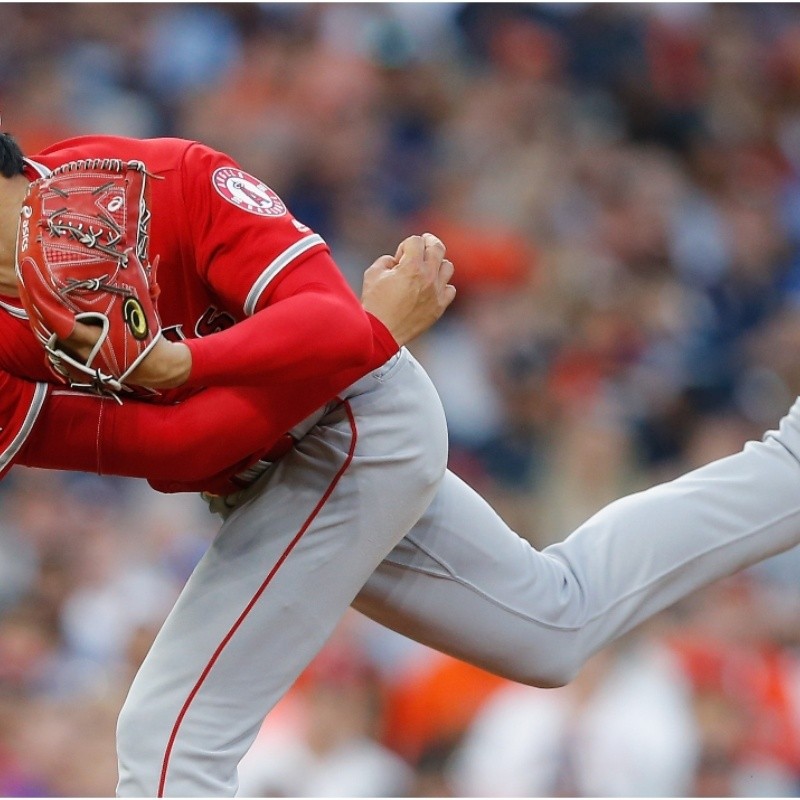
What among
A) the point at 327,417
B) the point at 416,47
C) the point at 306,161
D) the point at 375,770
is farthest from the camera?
the point at 416,47

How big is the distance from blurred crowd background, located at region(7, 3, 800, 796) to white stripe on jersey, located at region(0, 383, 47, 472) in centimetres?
127

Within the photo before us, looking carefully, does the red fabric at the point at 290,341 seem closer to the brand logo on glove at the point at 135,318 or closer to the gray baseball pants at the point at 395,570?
the brand logo on glove at the point at 135,318

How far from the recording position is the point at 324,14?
388 cm

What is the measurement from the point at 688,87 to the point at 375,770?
2401 millimetres

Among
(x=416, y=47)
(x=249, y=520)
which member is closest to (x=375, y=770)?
(x=249, y=520)

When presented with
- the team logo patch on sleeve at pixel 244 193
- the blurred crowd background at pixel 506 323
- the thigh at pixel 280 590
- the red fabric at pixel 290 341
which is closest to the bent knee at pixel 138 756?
the thigh at pixel 280 590

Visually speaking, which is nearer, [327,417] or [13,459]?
[13,459]

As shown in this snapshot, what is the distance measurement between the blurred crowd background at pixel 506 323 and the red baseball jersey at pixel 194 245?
1.29 m

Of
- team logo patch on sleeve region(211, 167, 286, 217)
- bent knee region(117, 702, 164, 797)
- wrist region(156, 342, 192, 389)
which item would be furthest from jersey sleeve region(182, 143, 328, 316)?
bent knee region(117, 702, 164, 797)

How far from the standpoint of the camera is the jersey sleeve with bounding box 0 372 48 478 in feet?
4.08

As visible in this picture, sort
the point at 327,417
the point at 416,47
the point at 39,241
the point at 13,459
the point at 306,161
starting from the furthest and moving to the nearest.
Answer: the point at 416,47 → the point at 306,161 → the point at 327,417 → the point at 13,459 → the point at 39,241

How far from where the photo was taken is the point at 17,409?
125cm

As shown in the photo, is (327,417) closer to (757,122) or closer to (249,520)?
(249,520)

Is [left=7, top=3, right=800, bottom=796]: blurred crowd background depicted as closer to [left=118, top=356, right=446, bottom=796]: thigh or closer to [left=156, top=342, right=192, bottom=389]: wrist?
[left=118, top=356, right=446, bottom=796]: thigh
